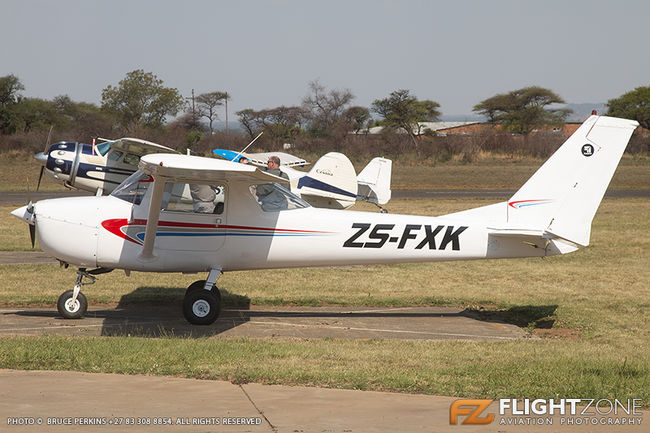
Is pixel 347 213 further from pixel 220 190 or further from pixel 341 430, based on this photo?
pixel 341 430

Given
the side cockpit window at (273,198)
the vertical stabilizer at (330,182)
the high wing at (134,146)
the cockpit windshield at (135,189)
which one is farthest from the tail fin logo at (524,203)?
the high wing at (134,146)

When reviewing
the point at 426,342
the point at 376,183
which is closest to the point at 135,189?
the point at 426,342

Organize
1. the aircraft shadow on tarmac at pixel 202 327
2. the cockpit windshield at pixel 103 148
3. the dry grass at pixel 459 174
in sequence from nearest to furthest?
the aircraft shadow on tarmac at pixel 202 327 < the cockpit windshield at pixel 103 148 < the dry grass at pixel 459 174

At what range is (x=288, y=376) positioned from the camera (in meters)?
6.29

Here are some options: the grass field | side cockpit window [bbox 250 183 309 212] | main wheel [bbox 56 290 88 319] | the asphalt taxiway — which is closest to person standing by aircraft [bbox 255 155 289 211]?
side cockpit window [bbox 250 183 309 212]

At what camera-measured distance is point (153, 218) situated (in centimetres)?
885

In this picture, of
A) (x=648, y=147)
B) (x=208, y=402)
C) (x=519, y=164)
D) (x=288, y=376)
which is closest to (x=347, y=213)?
(x=288, y=376)

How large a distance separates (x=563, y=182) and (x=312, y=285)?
4558 millimetres

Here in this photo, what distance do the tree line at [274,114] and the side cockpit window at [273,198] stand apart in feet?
138

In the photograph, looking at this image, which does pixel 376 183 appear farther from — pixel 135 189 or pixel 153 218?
pixel 153 218

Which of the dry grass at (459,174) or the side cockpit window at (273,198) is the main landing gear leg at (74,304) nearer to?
the side cockpit window at (273,198)

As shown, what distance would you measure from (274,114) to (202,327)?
202 ft

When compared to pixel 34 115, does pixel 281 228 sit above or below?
below

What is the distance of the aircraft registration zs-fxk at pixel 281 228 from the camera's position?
360 inches
